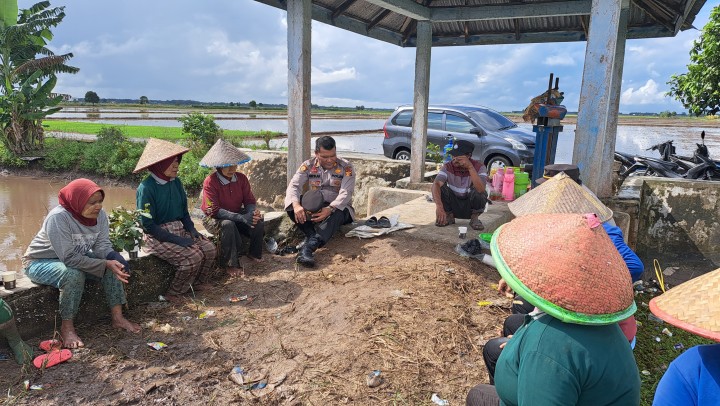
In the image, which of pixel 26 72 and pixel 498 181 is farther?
pixel 26 72

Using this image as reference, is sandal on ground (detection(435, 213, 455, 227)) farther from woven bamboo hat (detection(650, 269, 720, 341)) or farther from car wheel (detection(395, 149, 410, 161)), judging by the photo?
car wheel (detection(395, 149, 410, 161))

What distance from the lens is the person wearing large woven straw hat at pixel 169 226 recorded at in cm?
401

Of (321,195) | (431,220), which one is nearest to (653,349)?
(431,220)

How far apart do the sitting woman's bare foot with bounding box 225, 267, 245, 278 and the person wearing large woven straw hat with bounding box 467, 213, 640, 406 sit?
343cm

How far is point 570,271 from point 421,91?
6.55 meters

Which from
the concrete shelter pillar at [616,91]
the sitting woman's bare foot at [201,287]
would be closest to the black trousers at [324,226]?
the sitting woman's bare foot at [201,287]

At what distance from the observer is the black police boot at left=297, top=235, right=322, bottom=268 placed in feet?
15.0

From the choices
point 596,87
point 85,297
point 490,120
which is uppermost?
point 596,87

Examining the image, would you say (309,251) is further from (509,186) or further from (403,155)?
(403,155)

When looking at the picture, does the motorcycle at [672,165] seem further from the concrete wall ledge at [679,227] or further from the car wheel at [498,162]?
the concrete wall ledge at [679,227]

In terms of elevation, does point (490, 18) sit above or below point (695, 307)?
above

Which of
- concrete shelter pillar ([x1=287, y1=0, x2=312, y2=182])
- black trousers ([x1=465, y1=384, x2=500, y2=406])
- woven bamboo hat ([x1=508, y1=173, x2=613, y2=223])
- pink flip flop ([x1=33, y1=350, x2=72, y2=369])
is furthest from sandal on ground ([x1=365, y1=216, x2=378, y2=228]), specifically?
black trousers ([x1=465, y1=384, x2=500, y2=406])

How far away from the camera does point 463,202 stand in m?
5.39

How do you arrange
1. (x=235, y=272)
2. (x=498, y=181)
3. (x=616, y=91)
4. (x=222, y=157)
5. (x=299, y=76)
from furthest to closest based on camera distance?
1. (x=616, y=91)
2. (x=498, y=181)
3. (x=299, y=76)
4. (x=222, y=157)
5. (x=235, y=272)
